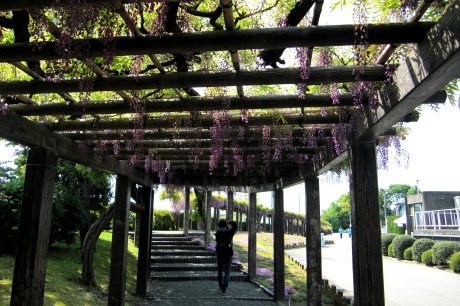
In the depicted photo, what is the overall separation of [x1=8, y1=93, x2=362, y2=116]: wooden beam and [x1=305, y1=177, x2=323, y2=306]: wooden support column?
9.46 feet

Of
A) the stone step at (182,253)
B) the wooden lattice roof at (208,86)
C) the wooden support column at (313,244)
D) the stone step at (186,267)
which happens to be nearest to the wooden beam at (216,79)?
the wooden lattice roof at (208,86)

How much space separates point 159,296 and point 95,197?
5.23 meters

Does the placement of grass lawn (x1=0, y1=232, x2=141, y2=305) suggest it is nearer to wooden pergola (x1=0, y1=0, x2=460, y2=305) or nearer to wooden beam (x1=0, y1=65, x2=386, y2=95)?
wooden pergola (x1=0, y1=0, x2=460, y2=305)

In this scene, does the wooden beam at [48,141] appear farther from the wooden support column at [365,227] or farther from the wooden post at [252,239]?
the wooden post at [252,239]

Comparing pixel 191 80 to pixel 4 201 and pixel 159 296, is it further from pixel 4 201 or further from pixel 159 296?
pixel 4 201

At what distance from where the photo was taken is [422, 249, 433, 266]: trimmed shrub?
1405 cm

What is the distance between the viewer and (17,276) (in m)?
3.71

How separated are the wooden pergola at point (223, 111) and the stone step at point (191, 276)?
3.38 metres

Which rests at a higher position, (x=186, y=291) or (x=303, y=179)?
(x=303, y=179)

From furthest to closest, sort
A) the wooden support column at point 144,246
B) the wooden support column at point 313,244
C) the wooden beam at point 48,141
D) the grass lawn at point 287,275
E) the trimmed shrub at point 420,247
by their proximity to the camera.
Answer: the trimmed shrub at point 420,247
the grass lawn at point 287,275
the wooden support column at point 144,246
the wooden support column at point 313,244
the wooden beam at point 48,141

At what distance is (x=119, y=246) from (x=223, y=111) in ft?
11.1

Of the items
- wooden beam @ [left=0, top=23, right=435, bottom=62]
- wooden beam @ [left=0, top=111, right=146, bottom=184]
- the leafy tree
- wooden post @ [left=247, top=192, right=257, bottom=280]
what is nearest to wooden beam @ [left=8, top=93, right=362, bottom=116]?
wooden beam @ [left=0, top=111, right=146, bottom=184]

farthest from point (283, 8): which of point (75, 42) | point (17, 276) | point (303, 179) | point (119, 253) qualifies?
point (119, 253)

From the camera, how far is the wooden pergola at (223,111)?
209 centimetres
